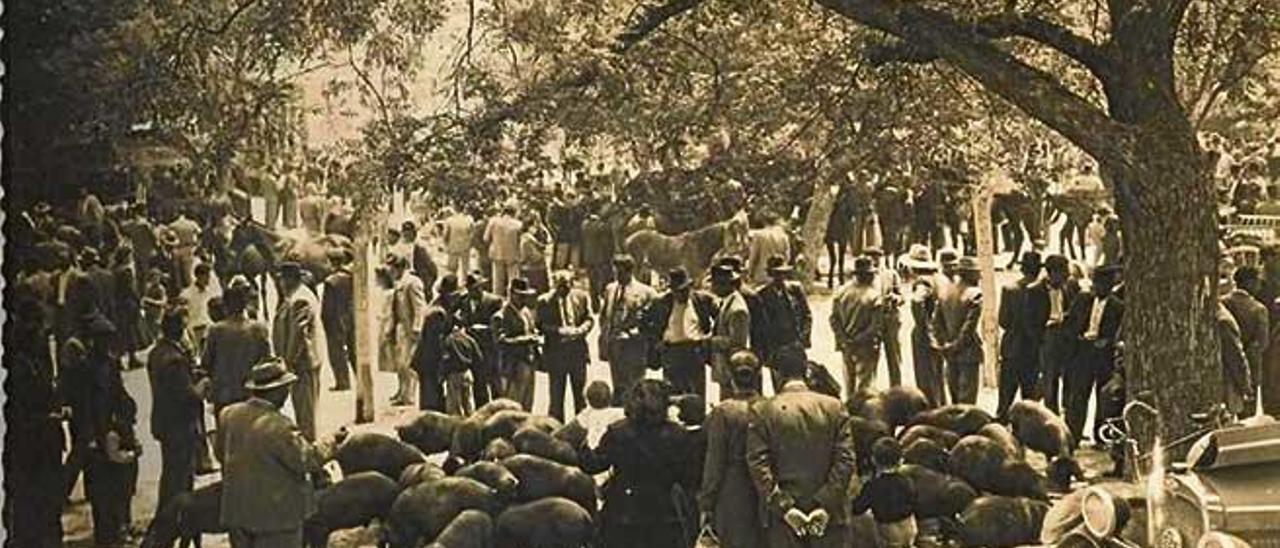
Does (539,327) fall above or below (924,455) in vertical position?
above

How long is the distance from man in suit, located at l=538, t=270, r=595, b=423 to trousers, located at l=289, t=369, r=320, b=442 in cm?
80

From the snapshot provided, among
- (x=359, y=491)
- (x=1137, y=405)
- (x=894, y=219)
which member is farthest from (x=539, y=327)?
(x=1137, y=405)

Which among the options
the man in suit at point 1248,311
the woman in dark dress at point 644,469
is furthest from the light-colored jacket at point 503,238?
A: the man in suit at point 1248,311

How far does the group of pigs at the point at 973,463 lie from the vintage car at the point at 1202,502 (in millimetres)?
337

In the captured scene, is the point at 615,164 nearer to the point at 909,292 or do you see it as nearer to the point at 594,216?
the point at 594,216

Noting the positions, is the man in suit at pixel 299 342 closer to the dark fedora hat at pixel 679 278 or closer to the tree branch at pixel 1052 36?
the dark fedora hat at pixel 679 278

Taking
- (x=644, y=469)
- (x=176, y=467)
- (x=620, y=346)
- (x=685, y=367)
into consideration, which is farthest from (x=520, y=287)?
(x=176, y=467)

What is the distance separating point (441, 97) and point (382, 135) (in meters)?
0.24

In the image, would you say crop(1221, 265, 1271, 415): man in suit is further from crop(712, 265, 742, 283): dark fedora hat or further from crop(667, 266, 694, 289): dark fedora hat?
crop(667, 266, 694, 289): dark fedora hat

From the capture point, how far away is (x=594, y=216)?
6.23m

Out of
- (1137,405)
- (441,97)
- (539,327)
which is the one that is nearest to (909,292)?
(1137,405)

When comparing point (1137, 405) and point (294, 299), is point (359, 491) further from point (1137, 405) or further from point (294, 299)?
point (1137, 405)

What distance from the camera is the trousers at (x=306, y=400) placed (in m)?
6.37

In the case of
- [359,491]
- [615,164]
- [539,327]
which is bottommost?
[359,491]
